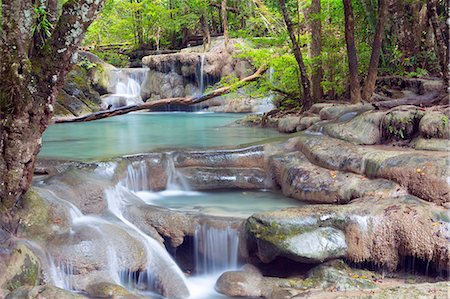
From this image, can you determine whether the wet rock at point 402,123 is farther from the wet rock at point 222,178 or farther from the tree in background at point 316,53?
the tree in background at point 316,53

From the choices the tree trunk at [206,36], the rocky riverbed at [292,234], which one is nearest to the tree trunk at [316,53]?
the rocky riverbed at [292,234]

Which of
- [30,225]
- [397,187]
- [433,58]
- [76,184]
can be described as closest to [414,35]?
[433,58]

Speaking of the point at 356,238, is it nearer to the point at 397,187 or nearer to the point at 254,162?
the point at 397,187

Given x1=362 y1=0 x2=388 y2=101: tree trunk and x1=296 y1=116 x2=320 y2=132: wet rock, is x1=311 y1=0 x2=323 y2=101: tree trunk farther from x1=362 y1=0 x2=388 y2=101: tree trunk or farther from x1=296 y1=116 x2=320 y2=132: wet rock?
x1=296 y1=116 x2=320 y2=132: wet rock

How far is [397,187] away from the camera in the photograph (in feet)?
20.5

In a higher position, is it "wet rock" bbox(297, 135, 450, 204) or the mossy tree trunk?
the mossy tree trunk

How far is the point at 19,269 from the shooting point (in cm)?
429

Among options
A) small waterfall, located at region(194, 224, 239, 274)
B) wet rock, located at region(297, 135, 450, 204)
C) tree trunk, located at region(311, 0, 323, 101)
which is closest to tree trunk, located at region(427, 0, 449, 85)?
wet rock, located at region(297, 135, 450, 204)

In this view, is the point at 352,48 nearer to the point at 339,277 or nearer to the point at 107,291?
the point at 339,277

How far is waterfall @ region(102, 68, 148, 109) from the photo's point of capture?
23.7 m

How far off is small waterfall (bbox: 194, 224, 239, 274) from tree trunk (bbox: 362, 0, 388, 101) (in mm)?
6665

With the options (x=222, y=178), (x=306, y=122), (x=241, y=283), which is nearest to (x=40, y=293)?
(x=241, y=283)

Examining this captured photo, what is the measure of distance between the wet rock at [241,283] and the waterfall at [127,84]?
18.7 m

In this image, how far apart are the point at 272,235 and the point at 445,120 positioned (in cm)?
351
